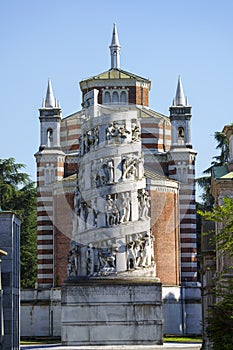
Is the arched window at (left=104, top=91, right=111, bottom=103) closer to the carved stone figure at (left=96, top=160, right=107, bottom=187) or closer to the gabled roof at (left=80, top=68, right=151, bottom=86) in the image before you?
the gabled roof at (left=80, top=68, right=151, bottom=86)

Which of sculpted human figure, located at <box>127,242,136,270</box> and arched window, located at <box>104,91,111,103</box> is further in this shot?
arched window, located at <box>104,91,111,103</box>

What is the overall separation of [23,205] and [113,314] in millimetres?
28041

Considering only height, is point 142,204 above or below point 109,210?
above

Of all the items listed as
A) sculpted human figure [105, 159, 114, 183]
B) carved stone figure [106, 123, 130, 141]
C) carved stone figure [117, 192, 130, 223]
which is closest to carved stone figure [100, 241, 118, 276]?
carved stone figure [117, 192, 130, 223]

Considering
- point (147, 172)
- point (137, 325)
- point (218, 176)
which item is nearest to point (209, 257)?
point (218, 176)

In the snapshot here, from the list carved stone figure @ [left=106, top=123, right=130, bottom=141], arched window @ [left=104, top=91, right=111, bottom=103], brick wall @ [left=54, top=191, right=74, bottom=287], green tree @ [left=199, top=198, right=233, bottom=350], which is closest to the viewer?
green tree @ [left=199, top=198, right=233, bottom=350]

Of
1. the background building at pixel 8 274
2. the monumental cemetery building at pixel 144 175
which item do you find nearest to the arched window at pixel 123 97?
the monumental cemetery building at pixel 144 175

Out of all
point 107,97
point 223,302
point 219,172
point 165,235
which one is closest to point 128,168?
point 165,235

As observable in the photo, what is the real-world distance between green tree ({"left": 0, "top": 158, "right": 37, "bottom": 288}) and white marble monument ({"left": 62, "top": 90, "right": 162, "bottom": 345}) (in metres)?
22.4

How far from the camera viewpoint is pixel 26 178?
71.2 metres

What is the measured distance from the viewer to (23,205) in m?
71.3

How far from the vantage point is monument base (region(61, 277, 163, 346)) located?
145 feet

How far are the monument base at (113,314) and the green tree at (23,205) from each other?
79.5 feet

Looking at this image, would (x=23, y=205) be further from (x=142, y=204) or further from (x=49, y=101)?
(x=142, y=204)
